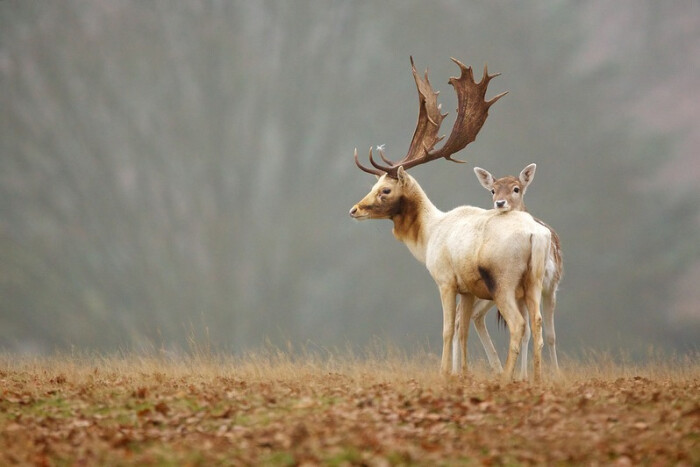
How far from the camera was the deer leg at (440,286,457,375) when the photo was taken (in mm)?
12039

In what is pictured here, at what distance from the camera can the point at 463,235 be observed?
1200 cm

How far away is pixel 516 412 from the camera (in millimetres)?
8492

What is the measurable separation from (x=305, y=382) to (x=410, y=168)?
463cm

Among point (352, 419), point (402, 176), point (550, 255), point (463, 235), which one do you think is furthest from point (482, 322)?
point (352, 419)

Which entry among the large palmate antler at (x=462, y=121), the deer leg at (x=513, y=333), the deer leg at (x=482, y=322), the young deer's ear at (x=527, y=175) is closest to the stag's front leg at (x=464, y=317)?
the deer leg at (x=482, y=322)

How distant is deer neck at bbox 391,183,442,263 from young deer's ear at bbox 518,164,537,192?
4.96 ft

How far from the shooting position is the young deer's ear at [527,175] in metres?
12.9

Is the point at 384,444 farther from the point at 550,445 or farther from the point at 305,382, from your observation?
the point at 305,382

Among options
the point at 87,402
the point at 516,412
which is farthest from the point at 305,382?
the point at 516,412

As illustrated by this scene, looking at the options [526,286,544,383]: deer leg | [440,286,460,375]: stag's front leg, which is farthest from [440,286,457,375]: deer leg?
[526,286,544,383]: deer leg

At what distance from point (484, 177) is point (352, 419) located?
628 cm

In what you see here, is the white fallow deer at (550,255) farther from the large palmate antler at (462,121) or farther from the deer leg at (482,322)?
the large palmate antler at (462,121)

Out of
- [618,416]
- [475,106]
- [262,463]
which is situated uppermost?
[475,106]

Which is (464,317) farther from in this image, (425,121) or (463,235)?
(425,121)
